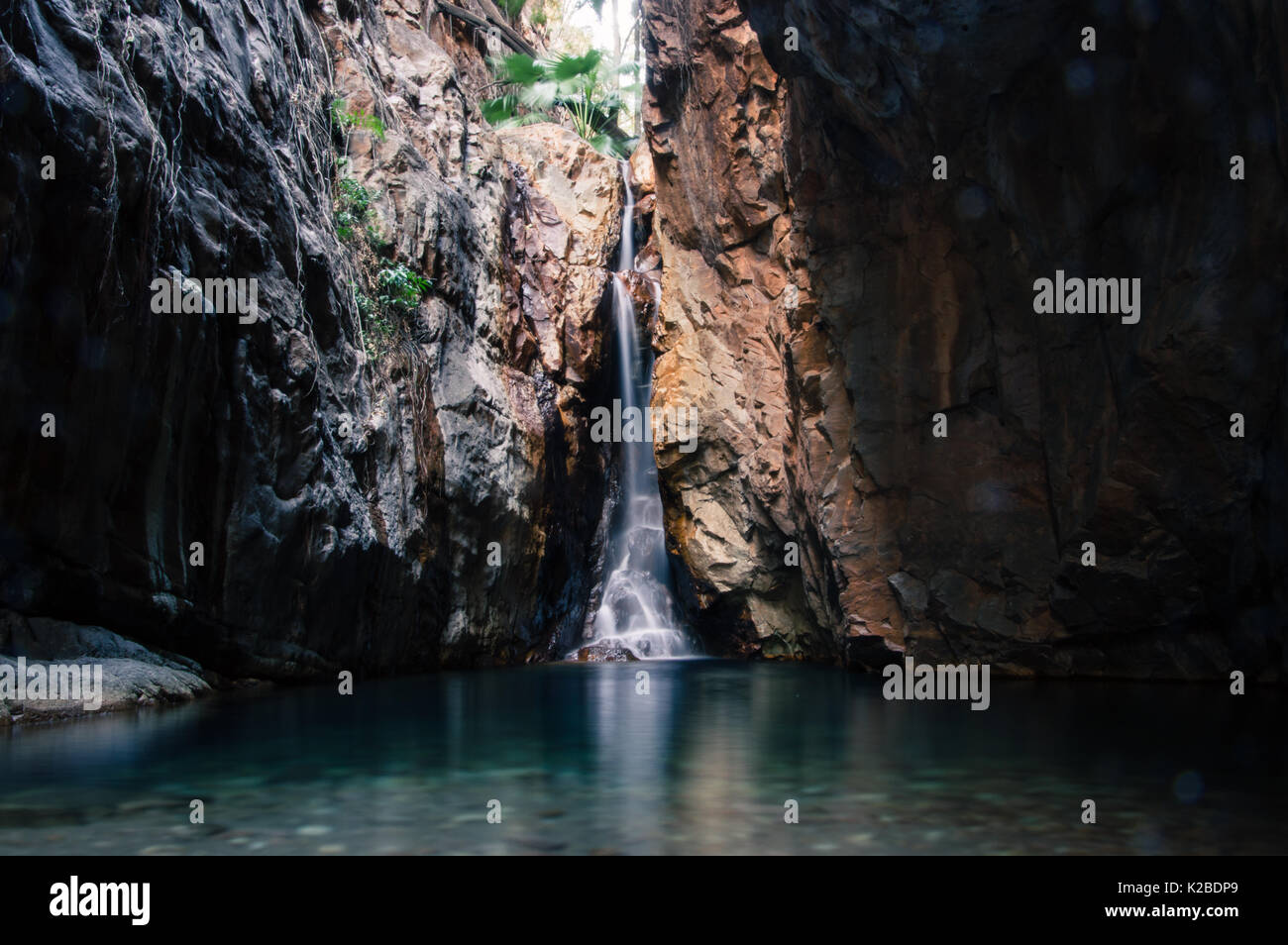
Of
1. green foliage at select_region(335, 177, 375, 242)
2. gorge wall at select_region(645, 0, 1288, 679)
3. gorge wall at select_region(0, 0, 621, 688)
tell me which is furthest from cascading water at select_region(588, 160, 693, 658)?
green foliage at select_region(335, 177, 375, 242)

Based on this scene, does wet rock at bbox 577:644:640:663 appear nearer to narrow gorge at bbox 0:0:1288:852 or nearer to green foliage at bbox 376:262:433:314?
narrow gorge at bbox 0:0:1288:852

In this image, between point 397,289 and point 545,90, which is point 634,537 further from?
point 545,90

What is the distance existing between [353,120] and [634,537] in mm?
8212

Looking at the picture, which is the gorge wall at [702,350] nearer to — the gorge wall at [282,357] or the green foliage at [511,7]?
the gorge wall at [282,357]

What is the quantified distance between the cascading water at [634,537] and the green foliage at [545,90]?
3.44 m

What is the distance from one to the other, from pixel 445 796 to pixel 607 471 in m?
13.0

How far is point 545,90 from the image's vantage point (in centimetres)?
1953

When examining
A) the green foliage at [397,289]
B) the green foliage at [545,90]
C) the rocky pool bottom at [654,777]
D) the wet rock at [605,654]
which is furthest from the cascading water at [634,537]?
the rocky pool bottom at [654,777]

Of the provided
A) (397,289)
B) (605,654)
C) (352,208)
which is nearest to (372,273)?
(397,289)

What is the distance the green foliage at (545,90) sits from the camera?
1931 centimetres

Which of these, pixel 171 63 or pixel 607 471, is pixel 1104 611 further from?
pixel 171 63

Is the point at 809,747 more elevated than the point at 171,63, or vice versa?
the point at 171,63

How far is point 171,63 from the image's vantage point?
8320 mm
